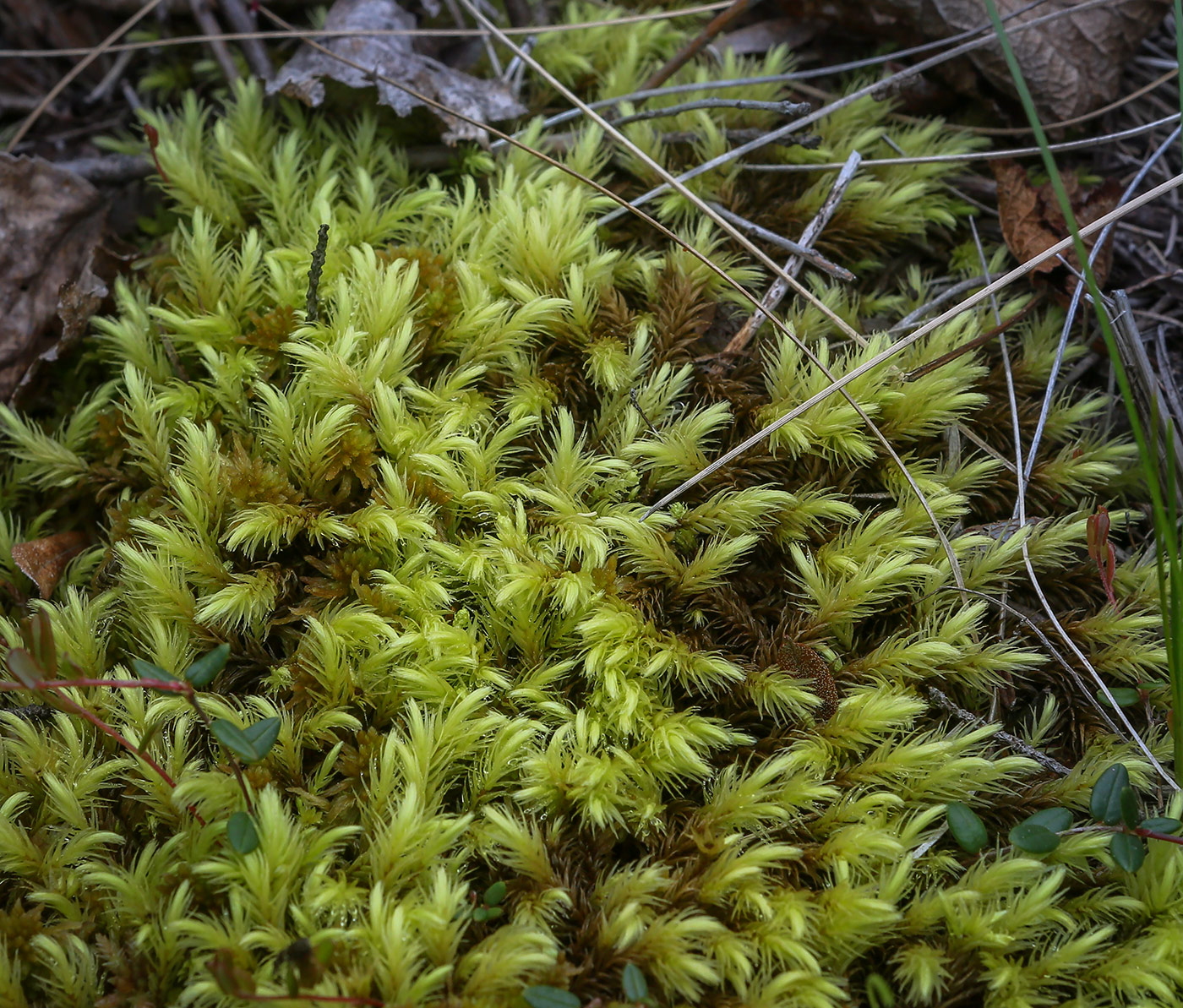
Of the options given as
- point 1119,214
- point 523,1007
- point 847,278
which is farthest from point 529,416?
point 1119,214

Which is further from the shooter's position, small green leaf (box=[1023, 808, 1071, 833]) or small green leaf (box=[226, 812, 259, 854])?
small green leaf (box=[1023, 808, 1071, 833])

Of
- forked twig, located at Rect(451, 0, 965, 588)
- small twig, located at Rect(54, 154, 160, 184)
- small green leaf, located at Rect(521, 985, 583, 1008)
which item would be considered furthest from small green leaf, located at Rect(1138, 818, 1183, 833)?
small twig, located at Rect(54, 154, 160, 184)

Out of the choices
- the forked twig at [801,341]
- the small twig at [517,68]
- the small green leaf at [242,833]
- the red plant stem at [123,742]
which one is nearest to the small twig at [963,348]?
the forked twig at [801,341]

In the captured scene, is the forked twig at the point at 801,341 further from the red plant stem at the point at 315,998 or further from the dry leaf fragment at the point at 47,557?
the dry leaf fragment at the point at 47,557

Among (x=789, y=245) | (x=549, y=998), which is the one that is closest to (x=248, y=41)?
(x=789, y=245)

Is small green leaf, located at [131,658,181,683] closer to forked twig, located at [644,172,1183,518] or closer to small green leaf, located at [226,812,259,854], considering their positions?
small green leaf, located at [226,812,259,854]

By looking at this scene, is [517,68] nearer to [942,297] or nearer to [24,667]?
[942,297]

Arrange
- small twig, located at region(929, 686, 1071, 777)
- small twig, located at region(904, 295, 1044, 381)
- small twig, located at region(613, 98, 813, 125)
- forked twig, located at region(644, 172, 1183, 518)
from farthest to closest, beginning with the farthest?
small twig, located at region(613, 98, 813, 125) → small twig, located at region(904, 295, 1044, 381) → forked twig, located at region(644, 172, 1183, 518) → small twig, located at region(929, 686, 1071, 777)
